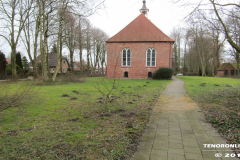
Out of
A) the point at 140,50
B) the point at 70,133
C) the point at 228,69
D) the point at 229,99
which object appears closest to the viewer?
the point at 70,133

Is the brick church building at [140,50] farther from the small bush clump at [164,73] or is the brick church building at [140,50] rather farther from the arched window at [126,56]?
the small bush clump at [164,73]

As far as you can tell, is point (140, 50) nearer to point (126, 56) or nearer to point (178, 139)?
point (126, 56)

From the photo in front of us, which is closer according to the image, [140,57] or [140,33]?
[140,57]

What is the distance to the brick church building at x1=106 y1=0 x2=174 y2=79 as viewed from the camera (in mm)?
24719

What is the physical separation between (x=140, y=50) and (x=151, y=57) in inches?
78.9

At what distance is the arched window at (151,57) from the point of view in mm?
25094

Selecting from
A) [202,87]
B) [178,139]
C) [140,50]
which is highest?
[140,50]

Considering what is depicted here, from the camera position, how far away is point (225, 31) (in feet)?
23.5

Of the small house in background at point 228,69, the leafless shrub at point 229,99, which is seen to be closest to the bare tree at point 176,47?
the small house in background at point 228,69

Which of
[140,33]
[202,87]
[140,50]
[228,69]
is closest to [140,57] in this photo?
[140,50]

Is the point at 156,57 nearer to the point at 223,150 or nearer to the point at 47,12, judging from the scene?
the point at 47,12

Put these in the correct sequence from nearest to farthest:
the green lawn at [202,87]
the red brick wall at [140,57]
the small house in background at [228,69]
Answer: the green lawn at [202,87] → the red brick wall at [140,57] → the small house in background at [228,69]

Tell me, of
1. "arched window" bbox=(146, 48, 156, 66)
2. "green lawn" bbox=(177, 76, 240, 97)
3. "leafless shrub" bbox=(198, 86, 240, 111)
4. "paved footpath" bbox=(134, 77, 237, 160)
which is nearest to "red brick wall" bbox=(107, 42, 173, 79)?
"arched window" bbox=(146, 48, 156, 66)

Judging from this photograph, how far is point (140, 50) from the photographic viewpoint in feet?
83.0
